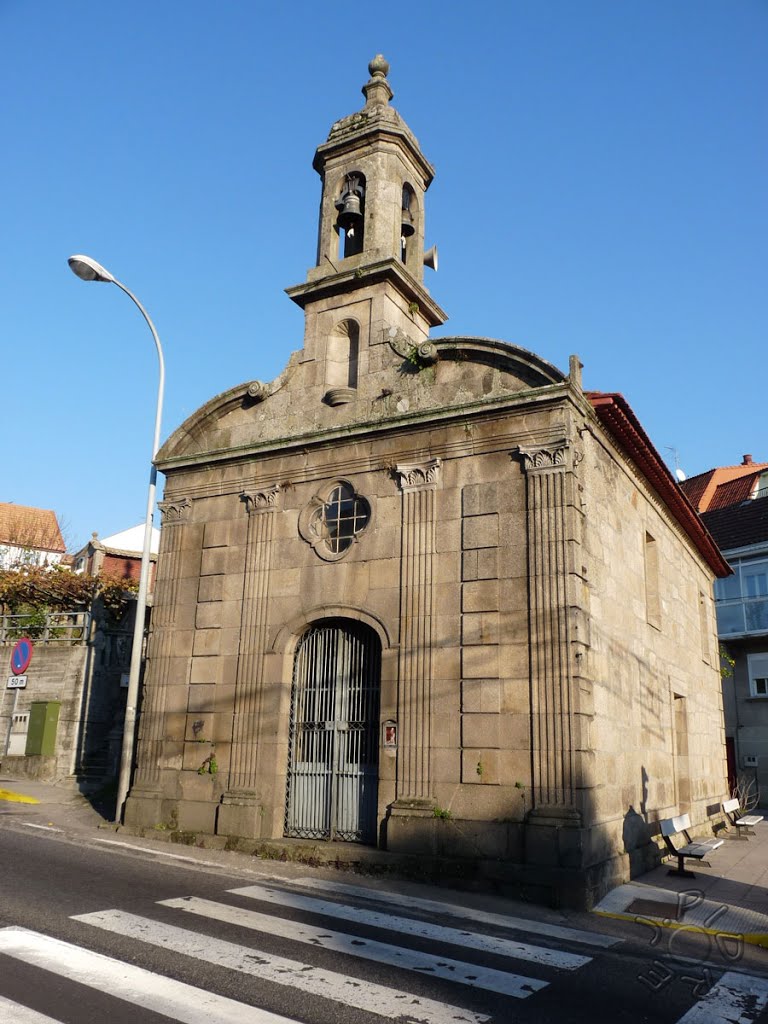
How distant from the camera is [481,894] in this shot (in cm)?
956

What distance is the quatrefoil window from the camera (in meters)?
12.2

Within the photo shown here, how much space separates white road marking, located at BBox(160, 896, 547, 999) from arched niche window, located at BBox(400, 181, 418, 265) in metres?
11.3

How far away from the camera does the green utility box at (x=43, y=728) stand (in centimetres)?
1842

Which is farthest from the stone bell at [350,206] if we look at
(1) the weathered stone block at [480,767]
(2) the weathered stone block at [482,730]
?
(1) the weathered stone block at [480,767]

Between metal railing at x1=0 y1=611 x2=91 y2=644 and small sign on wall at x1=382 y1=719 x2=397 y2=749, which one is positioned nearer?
small sign on wall at x1=382 y1=719 x2=397 y2=749

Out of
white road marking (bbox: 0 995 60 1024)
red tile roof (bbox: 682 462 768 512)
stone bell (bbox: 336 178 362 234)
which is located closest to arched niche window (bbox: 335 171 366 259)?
stone bell (bbox: 336 178 362 234)

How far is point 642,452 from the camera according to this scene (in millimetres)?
13359

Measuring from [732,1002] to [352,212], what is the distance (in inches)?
496

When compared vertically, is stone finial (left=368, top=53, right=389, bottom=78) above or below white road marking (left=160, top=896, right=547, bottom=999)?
above

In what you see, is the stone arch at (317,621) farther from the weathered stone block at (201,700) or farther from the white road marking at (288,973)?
the white road marking at (288,973)

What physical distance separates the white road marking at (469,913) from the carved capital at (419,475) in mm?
5329

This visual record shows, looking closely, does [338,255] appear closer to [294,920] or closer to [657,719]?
[657,719]

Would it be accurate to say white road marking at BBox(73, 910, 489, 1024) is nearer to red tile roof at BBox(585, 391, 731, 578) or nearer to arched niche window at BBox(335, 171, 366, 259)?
red tile roof at BBox(585, 391, 731, 578)

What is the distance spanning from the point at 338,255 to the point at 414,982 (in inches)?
477
